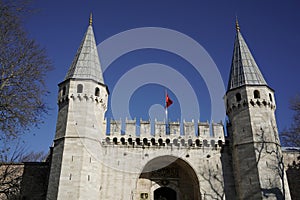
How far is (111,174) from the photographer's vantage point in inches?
712

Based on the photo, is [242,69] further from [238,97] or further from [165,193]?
[165,193]

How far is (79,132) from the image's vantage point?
693 inches

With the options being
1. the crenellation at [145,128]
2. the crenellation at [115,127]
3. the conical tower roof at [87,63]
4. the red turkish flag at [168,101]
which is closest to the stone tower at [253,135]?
the red turkish flag at [168,101]

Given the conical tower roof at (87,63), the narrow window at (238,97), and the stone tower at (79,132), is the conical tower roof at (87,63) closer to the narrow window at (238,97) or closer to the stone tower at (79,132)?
the stone tower at (79,132)

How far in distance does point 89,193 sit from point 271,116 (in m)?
12.3

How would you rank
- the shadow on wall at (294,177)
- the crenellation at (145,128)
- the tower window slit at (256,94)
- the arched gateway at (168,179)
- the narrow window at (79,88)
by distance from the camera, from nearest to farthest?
the narrow window at (79,88), the crenellation at (145,128), the arched gateway at (168,179), the tower window slit at (256,94), the shadow on wall at (294,177)

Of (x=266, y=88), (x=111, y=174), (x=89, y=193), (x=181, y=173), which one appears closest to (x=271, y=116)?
(x=266, y=88)

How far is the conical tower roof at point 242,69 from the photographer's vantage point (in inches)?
802

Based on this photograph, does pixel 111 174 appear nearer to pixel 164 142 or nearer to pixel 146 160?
pixel 146 160

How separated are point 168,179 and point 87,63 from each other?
984cm

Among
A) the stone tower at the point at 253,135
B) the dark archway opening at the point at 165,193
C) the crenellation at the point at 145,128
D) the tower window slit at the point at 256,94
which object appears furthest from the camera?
the dark archway opening at the point at 165,193

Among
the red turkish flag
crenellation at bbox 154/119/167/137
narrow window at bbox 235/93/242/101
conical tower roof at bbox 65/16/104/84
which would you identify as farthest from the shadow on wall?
conical tower roof at bbox 65/16/104/84

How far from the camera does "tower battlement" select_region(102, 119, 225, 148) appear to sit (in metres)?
19.1

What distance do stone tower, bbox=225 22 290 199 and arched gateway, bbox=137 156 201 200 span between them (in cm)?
332
